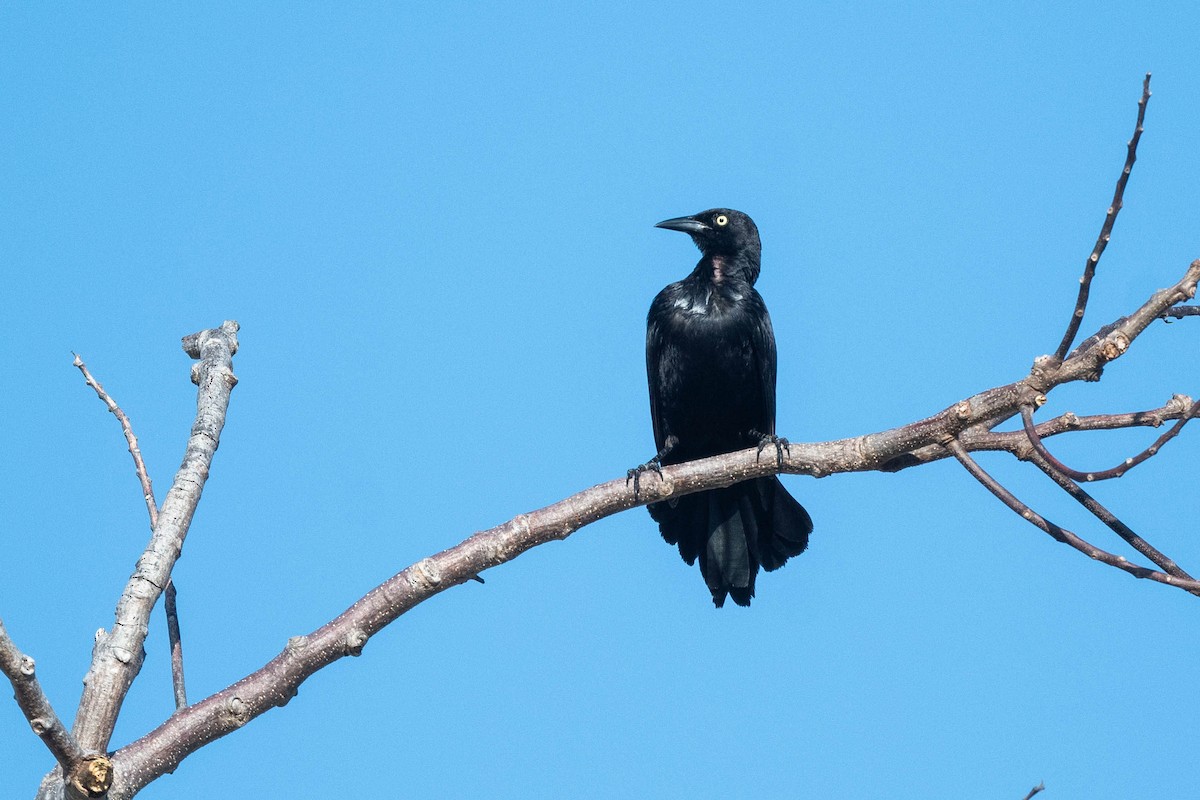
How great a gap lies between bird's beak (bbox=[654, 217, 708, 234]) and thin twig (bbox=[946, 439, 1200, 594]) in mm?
3846

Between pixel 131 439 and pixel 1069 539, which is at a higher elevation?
pixel 131 439

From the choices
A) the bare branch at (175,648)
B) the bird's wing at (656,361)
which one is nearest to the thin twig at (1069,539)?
the bare branch at (175,648)

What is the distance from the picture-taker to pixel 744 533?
18.8 feet

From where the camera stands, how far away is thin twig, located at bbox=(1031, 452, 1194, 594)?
8.63 ft

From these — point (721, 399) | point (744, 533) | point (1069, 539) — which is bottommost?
point (1069, 539)

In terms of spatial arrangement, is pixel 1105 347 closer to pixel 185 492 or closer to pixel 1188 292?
pixel 1188 292

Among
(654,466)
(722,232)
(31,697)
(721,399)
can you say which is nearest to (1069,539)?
(31,697)

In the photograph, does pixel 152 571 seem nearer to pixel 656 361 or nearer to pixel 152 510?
A: pixel 152 510

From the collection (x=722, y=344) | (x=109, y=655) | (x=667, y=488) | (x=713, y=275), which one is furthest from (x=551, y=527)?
(x=713, y=275)

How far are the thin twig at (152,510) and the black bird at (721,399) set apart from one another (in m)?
2.32

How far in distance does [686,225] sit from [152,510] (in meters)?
3.96

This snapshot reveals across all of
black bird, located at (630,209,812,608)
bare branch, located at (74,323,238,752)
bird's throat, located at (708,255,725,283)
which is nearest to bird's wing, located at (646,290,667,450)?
black bird, located at (630,209,812,608)

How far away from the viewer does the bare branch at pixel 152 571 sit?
10.3ft

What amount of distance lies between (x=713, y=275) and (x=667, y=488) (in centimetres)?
283
